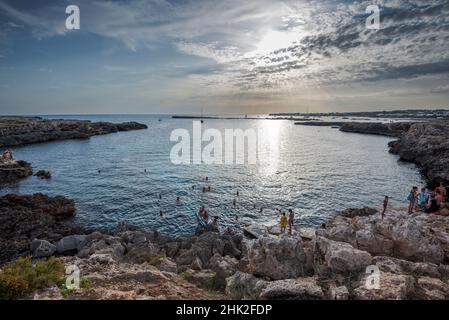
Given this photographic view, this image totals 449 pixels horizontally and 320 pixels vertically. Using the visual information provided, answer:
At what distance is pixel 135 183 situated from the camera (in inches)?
1547

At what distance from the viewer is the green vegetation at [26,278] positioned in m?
8.38

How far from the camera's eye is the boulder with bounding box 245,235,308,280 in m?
11.3

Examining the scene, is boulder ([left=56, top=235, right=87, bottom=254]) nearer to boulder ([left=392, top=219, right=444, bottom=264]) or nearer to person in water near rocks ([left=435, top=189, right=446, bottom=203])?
boulder ([left=392, top=219, right=444, bottom=264])

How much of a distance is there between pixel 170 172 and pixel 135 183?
820 cm

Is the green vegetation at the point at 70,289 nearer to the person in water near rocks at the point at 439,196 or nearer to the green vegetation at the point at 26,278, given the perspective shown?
the green vegetation at the point at 26,278

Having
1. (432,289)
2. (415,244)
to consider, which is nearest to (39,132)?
(415,244)

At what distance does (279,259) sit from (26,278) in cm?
987

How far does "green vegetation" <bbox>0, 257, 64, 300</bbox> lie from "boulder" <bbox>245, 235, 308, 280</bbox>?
26.4 feet

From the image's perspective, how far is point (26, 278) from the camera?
29.8 ft

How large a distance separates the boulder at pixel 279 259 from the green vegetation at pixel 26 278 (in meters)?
8.06

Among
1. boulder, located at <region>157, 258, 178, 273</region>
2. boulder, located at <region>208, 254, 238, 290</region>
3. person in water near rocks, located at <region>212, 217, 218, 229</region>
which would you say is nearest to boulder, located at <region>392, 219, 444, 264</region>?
boulder, located at <region>208, 254, 238, 290</region>
